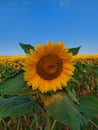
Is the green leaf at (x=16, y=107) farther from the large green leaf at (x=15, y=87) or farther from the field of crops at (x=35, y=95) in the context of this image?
the large green leaf at (x=15, y=87)

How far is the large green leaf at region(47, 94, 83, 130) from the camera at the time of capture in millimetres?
1394

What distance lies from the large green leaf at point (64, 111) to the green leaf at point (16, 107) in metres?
0.16

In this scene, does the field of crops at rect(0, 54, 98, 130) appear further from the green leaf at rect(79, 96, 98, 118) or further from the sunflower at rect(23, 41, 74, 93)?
the green leaf at rect(79, 96, 98, 118)

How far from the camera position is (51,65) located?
147 centimetres

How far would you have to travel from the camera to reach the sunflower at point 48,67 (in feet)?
4.84

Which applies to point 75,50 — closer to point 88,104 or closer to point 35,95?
point 88,104

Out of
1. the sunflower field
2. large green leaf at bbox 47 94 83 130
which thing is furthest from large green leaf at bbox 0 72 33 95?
large green leaf at bbox 47 94 83 130

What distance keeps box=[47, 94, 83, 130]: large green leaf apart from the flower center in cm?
12

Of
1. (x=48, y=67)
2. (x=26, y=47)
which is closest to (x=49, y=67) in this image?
(x=48, y=67)

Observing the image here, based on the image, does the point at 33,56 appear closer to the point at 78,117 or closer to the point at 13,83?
the point at 13,83

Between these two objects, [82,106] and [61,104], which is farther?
[82,106]

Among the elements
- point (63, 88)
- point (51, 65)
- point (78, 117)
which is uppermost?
point (51, 65)

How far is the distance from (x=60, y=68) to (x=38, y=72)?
0.10 m

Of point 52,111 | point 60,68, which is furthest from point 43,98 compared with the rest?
point 60,68
